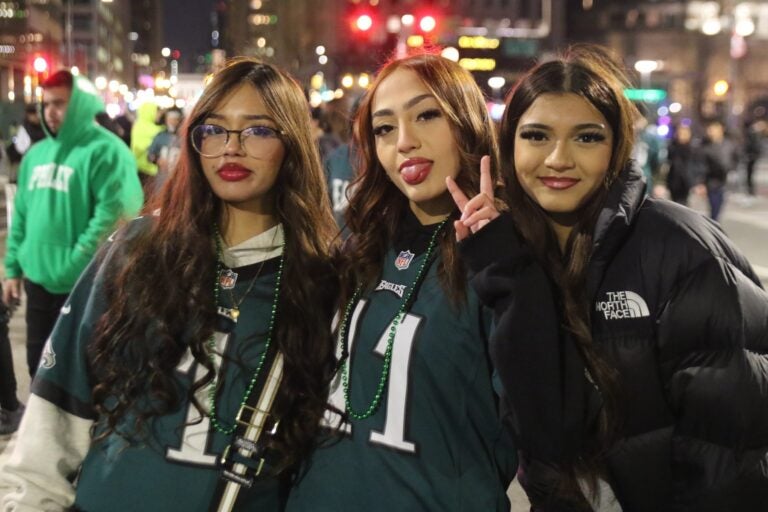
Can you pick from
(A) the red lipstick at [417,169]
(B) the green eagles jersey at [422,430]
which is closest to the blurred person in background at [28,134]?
(A) the red lipstick at [417,169]

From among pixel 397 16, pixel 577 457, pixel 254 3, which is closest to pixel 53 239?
pixel 577 457

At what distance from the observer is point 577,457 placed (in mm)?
2281

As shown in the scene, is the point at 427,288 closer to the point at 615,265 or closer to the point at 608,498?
the point at 615,265

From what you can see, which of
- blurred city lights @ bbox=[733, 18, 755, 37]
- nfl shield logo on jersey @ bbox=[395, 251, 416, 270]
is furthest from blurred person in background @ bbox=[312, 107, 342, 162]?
blurred city lights @ bbox=[733, 18, 755, 37]

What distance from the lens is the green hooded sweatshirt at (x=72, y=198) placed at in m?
5.41

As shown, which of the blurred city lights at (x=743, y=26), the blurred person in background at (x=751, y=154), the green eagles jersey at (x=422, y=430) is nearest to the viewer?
the green eagles jersey at (x=422, y=430)

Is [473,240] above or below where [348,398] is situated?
above

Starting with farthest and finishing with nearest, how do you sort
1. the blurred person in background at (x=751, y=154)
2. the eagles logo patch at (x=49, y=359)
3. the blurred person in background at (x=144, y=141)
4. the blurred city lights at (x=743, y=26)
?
1. the blurred city lights at (x=743, y=26)
2. the blurred person in background at (x=751, y=154)
3. the blurred person in background at (x=144, y=141)
4. the eagles logo patch at (x=49, y=359)

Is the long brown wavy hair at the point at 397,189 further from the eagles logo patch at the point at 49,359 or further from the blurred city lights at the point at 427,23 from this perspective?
the blurred city lights at the point at 427,23

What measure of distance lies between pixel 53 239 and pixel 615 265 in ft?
13.5

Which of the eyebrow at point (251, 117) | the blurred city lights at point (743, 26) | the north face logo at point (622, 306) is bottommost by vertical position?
the north face logo at point (622, 306)

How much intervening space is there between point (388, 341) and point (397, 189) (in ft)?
2.13

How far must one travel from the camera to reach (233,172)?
8.62 feet

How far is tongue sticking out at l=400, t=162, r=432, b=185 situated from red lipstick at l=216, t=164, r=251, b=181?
0.47m
